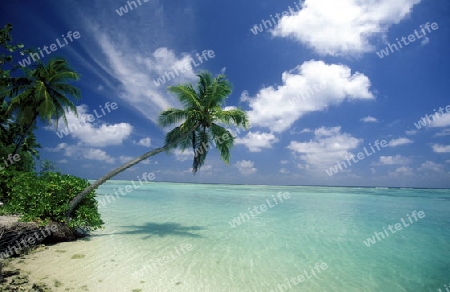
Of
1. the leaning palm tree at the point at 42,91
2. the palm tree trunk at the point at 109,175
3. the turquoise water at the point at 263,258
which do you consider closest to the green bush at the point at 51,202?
the palm tree trunk at the point at 109,175

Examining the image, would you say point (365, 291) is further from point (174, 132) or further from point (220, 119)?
point (174, 132)

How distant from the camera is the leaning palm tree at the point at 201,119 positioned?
1007cm

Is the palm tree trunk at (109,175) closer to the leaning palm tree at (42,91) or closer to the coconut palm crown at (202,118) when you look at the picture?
the coconut palm crown at (202,118)

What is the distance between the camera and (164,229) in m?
10.7

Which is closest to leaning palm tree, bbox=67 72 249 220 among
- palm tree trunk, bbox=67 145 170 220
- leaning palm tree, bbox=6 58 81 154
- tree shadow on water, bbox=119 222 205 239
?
palm tree trunk, bbox=67 145 170 220

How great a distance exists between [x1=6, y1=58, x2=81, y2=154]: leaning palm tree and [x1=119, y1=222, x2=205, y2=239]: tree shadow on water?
310 inches

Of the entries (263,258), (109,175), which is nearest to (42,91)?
(109,175)

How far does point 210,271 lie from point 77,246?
13.7 feet

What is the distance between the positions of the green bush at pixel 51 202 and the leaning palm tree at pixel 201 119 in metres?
1.75

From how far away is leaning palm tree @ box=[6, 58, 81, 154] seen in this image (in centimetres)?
1345

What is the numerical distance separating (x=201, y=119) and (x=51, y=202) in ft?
18.6

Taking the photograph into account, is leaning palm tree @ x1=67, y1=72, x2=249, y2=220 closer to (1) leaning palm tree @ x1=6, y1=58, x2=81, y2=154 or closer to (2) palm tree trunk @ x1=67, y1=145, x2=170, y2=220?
(2) palm tree trunk @ x1=67, y1=145, x2=170, y2=220

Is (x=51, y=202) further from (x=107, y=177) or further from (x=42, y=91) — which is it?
(x=42, y=91)

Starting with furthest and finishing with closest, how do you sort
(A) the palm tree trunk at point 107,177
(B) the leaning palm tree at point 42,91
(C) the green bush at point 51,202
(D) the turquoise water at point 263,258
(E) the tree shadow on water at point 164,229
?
(B) the leaning palm tree at point 42,91
(E) the tree shadow on water at point 164,229
(A) the palm tree trunk at point 107,177
(C) the green bush at point 51,202
(D) the turquoise water at point 263,258
